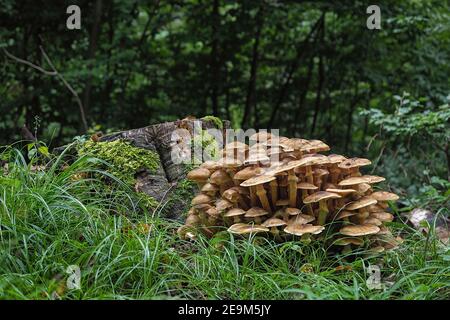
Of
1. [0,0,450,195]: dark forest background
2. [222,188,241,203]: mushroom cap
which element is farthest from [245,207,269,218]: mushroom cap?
[0,0,450,195]: dark forest background

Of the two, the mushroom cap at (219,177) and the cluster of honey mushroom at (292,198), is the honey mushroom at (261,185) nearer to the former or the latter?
the cluster of honey mushroom at (292,198)

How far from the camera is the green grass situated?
2818 millimetres

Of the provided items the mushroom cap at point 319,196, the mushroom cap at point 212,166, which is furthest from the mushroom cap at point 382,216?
the mushroom cap at point 212,166

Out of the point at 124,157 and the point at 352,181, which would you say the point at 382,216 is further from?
the point at 124,157

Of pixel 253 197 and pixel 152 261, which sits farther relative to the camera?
pixel 253 197

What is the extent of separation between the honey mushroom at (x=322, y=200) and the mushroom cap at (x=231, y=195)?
399mm

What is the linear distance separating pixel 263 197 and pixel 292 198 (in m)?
0.16

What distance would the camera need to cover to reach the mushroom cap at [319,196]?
10.6 feet

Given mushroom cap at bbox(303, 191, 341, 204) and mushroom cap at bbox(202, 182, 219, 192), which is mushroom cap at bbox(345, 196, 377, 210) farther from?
mushroom cap at bbox(202, 182, 219, 192)

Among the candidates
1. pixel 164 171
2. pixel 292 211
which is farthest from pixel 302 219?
pixel 164 171

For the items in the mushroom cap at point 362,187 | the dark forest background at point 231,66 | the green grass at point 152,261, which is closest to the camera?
the green grass at point 152,261

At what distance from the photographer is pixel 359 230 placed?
3271 mm

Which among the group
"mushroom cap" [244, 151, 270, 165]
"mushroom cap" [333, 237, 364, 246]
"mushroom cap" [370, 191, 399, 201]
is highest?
"mushroom cap" [244, 151, 270, 165]

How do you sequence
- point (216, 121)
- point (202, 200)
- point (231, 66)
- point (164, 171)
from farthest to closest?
point (231, 66), point (216, 121), point (164, 171), point (202, 200)
